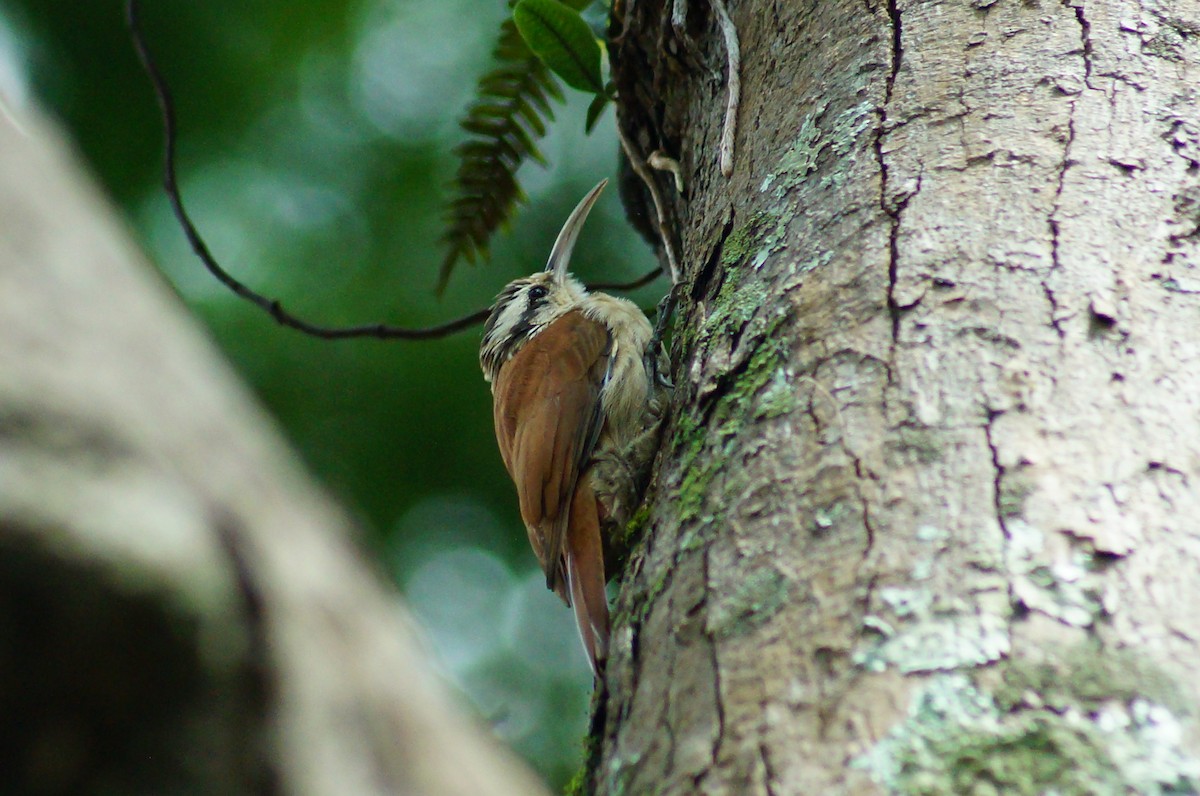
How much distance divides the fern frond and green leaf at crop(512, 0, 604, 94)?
0.44 meters

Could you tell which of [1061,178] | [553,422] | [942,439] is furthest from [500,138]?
[942,439]

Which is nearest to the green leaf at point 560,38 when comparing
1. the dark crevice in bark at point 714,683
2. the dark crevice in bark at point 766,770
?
the dark crevice in bark at point 714,683

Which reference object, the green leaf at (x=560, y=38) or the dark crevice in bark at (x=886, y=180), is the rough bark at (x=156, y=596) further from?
the green leaf at (x=560, y=38)

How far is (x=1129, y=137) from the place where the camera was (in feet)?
4.66

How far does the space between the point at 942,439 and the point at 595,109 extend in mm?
1806

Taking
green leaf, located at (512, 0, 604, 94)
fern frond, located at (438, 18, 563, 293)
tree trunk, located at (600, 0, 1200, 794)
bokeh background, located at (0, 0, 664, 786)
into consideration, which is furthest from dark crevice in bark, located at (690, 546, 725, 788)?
bokeh background, located at (0, 0, 664, 786)

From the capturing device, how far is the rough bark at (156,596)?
1.04 metres

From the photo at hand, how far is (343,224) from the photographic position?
5332 millimetres

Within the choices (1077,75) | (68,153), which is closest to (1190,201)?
(1077,75)

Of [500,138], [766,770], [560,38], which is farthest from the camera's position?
[500,138]

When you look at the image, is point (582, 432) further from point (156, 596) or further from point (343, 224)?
point (343, 224)

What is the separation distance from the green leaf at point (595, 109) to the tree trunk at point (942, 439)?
0.99 metres

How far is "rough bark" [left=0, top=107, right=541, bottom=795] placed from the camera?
3.40 ft

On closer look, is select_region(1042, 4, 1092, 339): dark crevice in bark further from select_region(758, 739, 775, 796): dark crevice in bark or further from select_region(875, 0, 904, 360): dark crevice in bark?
select_region(758, 739, 775, 796): dark crevice in bark
